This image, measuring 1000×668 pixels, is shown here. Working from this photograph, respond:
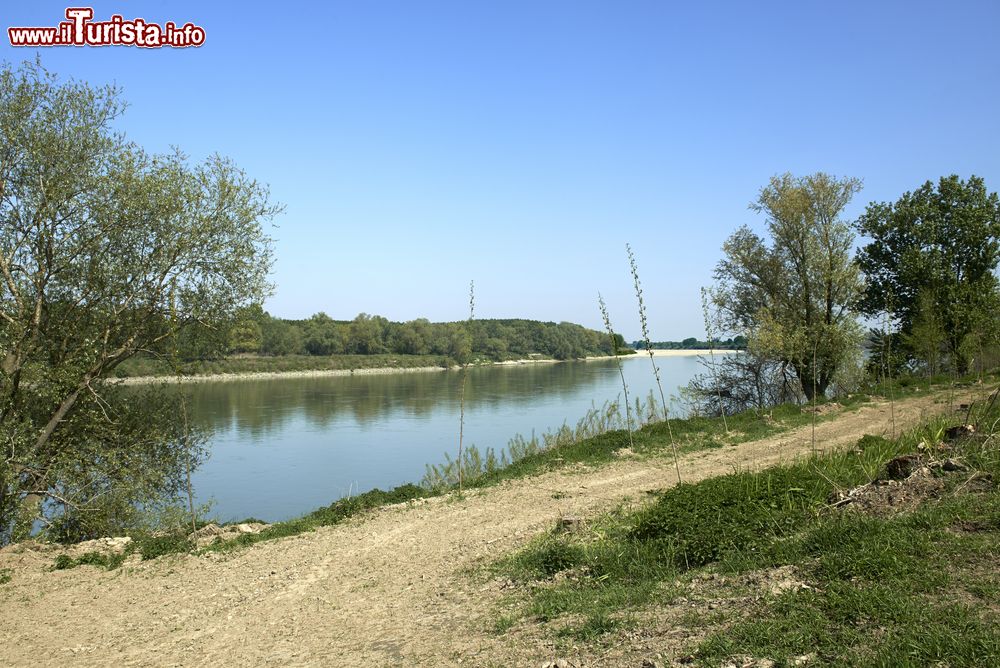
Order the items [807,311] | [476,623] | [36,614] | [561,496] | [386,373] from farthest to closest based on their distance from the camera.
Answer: [386,373]
[807,311]
[561,496]
[36,614]
[476,623]

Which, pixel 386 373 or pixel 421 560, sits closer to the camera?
pixel 421 560

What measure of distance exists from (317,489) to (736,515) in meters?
16.1

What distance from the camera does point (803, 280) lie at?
2325cm

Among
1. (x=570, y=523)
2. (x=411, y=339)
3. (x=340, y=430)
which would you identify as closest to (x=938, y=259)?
(x=570, y=523)

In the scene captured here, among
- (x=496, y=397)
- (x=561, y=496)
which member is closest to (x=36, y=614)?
(x=561, y=496)

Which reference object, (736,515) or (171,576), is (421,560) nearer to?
(171,576)

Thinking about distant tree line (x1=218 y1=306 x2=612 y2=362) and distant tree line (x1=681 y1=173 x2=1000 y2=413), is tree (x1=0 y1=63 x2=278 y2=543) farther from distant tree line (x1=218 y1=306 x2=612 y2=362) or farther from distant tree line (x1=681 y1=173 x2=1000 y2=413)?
distant tree line (x1=218 y1=306 x2=612 y2=362)

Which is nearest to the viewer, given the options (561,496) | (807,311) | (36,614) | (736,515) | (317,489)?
(736,515)

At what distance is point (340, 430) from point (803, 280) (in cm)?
2147

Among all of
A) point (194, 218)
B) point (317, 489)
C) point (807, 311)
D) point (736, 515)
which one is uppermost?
point (194, 218)

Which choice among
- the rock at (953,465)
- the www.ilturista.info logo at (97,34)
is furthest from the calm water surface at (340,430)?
the rock at (953,465)

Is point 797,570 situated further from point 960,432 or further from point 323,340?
point 323,340

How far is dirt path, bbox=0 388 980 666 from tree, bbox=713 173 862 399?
1318 cm

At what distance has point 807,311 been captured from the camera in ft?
75.8
